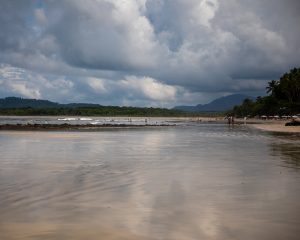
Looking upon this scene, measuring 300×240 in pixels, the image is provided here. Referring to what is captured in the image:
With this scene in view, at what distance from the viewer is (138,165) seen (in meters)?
18.9

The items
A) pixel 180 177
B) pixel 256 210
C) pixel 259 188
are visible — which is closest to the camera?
pixel 256 210

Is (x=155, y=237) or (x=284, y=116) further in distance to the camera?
(x=284, y=116)

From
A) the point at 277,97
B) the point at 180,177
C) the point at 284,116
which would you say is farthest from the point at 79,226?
the point at 284,116

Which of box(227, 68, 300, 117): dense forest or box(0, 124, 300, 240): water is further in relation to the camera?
box(227, 68, 300, 117): dense forest

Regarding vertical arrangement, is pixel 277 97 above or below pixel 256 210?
above

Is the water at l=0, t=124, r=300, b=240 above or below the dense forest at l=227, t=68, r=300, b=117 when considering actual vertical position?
below

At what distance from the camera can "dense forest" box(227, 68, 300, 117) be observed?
115m

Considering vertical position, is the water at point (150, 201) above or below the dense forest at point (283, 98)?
below

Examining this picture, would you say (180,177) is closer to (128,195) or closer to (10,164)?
(128,195)

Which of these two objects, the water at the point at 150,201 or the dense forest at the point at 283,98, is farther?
the dense forest at the point at 283,98

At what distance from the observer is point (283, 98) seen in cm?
13200

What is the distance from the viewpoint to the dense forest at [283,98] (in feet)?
377

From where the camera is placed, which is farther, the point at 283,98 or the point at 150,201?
the point at 283,98

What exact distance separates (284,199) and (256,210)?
173 centimetres
